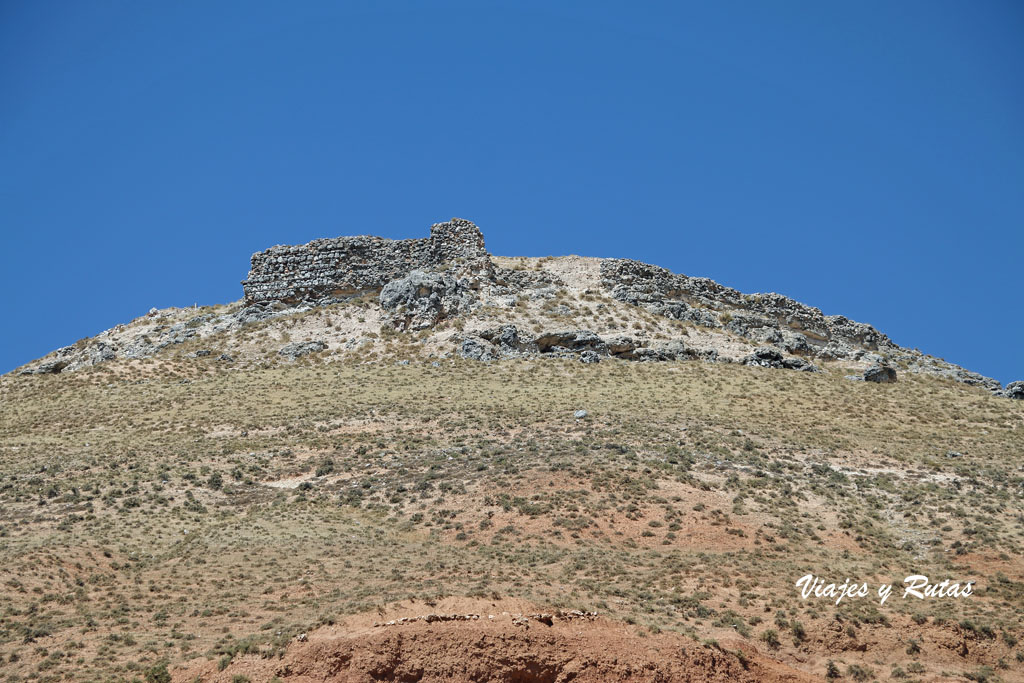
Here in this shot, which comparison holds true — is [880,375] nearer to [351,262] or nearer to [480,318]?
[480,318]

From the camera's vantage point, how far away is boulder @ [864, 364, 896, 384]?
4534cm

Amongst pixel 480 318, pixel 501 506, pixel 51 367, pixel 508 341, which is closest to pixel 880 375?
pixel 508 341

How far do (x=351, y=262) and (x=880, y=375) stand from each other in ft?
86.8

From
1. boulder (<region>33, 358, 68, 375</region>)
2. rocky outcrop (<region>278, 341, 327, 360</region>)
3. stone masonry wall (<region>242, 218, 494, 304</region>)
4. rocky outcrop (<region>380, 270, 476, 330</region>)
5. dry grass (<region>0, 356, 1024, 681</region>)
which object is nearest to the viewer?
dry grass (<region>0, 356, 1024, 681</region>)

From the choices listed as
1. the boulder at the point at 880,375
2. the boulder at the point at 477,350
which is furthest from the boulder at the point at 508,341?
the boulder at the point at 880,375

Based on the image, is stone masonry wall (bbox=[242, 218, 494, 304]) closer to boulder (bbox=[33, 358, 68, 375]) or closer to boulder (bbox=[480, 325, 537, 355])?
boulder (bbox=[480, 325, 537, 355])

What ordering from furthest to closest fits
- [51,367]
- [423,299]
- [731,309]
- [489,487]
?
[731,309]
[423,299]
[51,367]
[489,487]

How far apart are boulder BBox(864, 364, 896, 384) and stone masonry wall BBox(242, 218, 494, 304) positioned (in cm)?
1904

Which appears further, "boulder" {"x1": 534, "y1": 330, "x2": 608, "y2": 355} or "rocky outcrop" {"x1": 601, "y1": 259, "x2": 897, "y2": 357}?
"rocky outcrop" {"x1": 601, "y1": 259, "x2": 897, "y2": 357}

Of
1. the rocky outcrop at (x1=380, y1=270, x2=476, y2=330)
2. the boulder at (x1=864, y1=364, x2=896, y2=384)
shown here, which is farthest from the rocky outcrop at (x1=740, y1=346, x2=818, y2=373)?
the rocky outcrop at (x1=380, y1=270, x2=476, y2=330)

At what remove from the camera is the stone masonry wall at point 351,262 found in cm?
5234

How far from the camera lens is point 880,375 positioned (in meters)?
45.4

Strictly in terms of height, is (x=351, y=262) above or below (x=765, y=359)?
above

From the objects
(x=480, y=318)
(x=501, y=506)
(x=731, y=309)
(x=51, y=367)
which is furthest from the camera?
(x=731, y=309)
